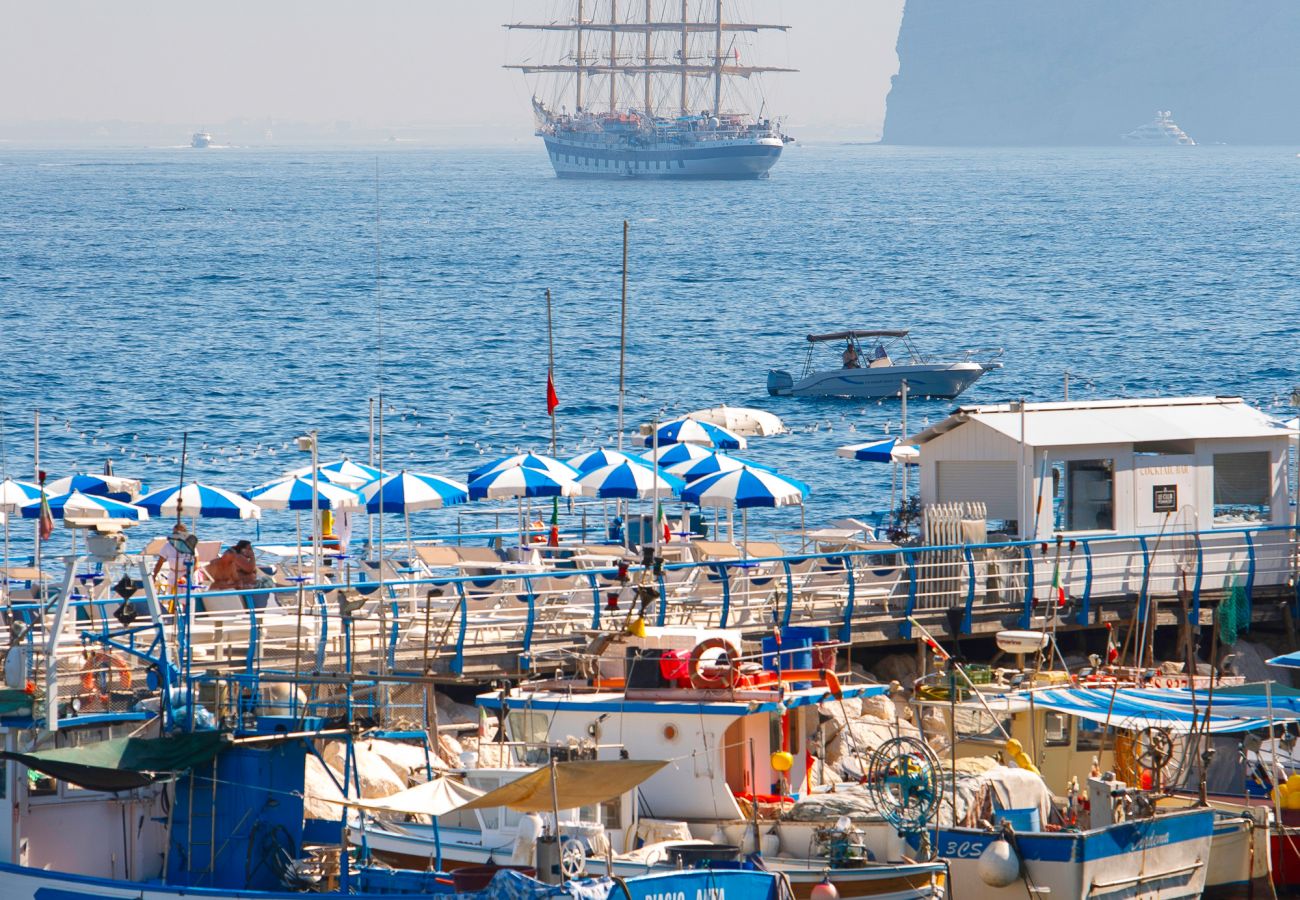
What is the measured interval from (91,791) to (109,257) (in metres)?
118

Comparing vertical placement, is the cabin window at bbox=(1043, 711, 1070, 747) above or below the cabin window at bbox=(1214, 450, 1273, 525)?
below

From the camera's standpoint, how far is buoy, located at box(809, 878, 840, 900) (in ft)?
51.5

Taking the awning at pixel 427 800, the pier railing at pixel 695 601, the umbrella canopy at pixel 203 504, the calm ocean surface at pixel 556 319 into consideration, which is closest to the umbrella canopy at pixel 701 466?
the pier railing at pixel 695 601

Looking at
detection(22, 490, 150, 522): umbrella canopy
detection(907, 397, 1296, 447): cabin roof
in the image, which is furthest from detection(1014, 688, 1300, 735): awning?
detection(22, 490, 150, 522): umbrella canopy

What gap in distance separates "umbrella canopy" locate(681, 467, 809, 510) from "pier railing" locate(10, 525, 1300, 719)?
1.04 m

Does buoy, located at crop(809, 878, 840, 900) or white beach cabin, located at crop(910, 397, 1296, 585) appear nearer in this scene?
buoy, located at crop(809, 878, 840, 900)

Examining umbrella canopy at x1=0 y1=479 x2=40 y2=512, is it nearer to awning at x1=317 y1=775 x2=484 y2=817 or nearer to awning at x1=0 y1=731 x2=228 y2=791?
awning at x1=0 y1=731 x2=228 y2=791

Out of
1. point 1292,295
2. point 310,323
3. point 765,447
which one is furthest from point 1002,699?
point 1292,295

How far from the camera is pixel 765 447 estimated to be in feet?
184

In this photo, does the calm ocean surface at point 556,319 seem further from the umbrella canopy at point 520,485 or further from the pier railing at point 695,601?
the pier railing at point 695,601

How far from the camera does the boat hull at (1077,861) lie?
16891mm

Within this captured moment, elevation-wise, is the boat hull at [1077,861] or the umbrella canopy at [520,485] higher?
the umbrella canopy at [520,485]

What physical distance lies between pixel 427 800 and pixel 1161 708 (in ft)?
25.2

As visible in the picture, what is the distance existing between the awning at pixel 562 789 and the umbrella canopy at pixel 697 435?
16.3 m
